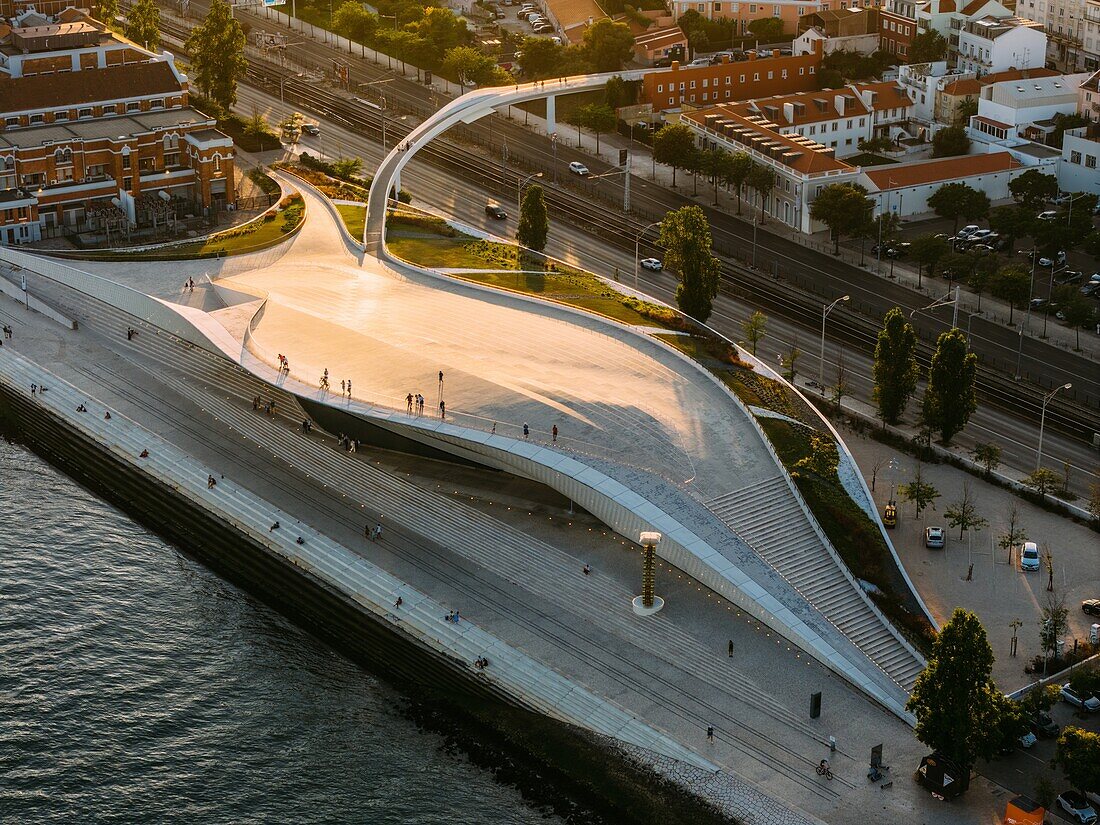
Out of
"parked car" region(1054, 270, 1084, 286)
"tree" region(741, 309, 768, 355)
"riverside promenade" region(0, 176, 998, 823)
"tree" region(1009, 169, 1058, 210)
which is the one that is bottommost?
"riverside promenade" region(0, 176, 998, 823)

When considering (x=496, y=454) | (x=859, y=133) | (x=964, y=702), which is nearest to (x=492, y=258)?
(x=496, y=454)

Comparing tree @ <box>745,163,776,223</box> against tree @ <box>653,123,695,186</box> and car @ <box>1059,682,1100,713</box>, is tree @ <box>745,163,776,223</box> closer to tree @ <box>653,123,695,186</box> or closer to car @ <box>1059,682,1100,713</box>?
tree @ <box>653,123,695,186</box>

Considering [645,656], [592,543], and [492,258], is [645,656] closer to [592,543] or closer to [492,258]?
[592,543]

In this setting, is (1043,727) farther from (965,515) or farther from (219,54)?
(219,54)

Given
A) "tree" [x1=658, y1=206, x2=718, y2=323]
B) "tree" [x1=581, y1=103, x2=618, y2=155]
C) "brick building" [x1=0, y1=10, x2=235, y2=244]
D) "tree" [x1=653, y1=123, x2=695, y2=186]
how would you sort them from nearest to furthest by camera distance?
1. "tree" [x1=658, y1=206, x2=718, y2=323]
2. "brick building" [x1=0, y1=10, x2=235, y2=244]
3. "tree" [x1=653, y1=123, x2=695, y2=186]
4. "tree" [x1=581, y1=103, x2=618, y2=155]

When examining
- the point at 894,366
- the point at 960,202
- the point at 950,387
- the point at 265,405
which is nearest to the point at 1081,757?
the point at 950,387

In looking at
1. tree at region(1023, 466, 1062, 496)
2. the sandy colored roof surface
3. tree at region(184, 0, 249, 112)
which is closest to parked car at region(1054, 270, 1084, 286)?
the sandy colored roof surface
